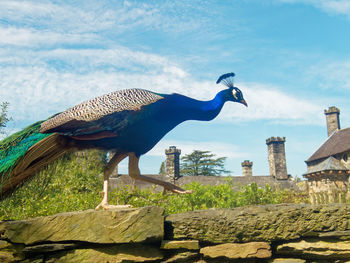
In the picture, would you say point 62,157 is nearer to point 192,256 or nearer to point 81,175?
point 192,256

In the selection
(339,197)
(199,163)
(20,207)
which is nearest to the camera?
(20,207)

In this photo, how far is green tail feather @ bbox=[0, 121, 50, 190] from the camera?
4152 millimetres

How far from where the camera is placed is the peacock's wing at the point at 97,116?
13.6ft

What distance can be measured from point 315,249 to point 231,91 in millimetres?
2229

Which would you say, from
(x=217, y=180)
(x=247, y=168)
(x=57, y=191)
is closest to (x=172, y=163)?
(x=217, y=180)

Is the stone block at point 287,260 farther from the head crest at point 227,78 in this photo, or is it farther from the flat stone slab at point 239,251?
the head crest at point 227,78

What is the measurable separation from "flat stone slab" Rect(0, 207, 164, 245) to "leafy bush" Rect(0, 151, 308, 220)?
8.95 feet

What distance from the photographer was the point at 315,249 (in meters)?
4.03

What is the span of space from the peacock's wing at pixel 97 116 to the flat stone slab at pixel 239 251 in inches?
69.5

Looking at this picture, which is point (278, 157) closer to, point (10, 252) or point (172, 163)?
point (172, 163)

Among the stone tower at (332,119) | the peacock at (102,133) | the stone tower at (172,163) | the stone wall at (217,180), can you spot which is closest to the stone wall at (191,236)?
the peacock at (102,133)

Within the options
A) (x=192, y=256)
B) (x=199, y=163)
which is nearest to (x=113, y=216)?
(x=192, y=256)

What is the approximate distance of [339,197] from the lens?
12.6m

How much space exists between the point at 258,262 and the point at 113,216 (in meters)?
1.70
